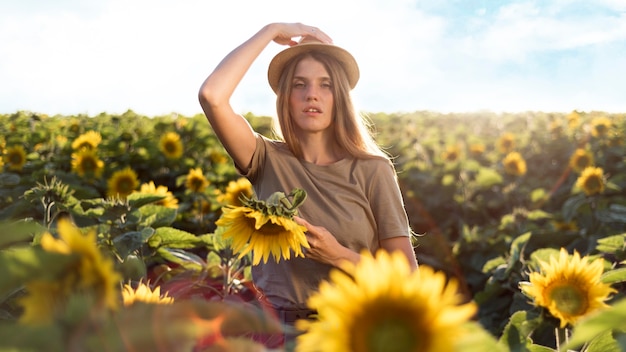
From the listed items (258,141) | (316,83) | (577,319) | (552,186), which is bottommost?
(552,186)

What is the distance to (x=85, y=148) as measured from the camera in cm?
607

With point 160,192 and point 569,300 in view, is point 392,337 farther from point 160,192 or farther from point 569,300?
point 160,192

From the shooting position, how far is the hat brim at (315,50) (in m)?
2.82

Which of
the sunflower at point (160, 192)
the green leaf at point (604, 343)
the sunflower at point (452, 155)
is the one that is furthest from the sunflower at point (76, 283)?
the sunflower at point (452, 155)

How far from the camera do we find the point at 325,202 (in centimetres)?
267

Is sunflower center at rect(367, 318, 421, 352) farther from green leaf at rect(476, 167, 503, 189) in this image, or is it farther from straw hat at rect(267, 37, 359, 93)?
green leaf at rect(476, 167, 503, 189)

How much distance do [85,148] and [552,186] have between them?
493 centimetres

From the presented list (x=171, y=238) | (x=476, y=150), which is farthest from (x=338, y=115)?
(x=476, y=150)

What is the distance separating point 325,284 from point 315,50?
7.49 feet

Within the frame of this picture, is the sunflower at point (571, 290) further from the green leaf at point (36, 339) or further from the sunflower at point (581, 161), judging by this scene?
the sunflower at point (581, 161)

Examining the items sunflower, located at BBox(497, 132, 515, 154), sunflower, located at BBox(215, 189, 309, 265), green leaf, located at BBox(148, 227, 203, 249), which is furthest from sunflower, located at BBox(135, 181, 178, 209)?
sunflower, located at BBox(497, 132, 515, 154)

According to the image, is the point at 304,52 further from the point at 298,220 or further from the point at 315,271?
the point at 298,220

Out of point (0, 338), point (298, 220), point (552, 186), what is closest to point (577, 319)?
point (298, 220)

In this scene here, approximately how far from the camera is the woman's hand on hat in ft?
9.11
